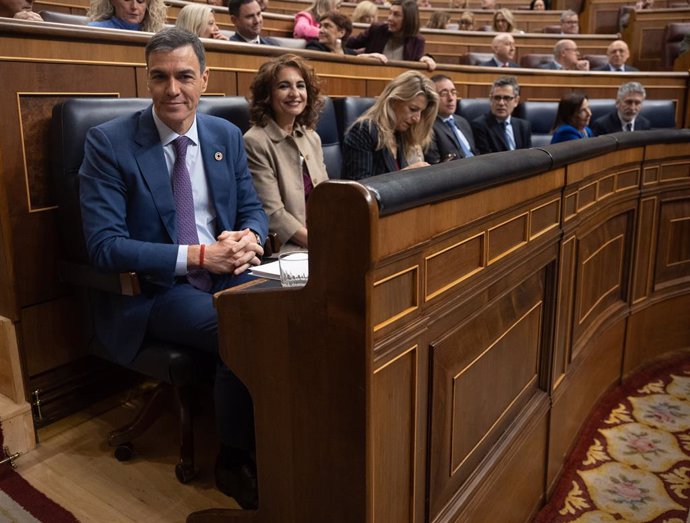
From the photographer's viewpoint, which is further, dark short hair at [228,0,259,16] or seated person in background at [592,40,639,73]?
seated person in background at [592,40,639,73]

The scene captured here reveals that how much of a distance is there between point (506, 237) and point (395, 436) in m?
0.23

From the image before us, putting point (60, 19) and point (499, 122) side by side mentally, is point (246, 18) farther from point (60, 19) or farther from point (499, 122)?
point (499, 122)

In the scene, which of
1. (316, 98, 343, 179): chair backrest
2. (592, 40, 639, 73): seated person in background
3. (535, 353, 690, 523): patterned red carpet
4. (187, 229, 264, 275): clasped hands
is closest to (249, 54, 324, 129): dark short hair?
(316, 98, 343, 179): chair backrest

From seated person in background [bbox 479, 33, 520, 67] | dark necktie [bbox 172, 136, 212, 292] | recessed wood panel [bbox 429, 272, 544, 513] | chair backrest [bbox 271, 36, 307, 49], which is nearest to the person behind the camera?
recessed wood panel [bbox 429, 272, 544, 513]

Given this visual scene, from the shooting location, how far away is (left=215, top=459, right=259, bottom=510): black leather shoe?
623mm

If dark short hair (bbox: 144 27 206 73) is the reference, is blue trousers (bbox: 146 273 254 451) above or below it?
below

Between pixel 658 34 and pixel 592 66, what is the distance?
21.3 inches

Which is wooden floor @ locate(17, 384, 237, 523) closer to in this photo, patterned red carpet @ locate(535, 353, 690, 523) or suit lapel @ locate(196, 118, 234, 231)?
suit lapel @ locate(196, 118, 234, 231)

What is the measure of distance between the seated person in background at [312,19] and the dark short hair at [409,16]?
0.21 meters

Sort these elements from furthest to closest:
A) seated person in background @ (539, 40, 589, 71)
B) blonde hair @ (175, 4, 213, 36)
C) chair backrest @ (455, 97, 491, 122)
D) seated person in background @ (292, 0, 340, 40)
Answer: seated person in background @ (539, 40, 589, 71), seated person in background @ (292, 0, 340, 40), chair backrest @ (455, 97, 491, 122), blonde hair @ (175, 4, 213, 36)

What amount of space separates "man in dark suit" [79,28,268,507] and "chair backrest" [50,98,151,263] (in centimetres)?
4

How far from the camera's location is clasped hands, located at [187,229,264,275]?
2.26 ft

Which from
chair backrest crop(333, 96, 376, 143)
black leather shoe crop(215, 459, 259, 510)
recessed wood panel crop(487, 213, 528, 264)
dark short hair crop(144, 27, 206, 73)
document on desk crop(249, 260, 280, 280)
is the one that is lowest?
black leather shoe crop(215, 459, 259, 510)

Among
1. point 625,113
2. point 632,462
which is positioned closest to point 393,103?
point 632,462
